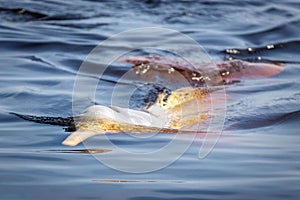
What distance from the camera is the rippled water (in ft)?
10.5

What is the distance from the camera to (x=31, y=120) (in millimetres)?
4371

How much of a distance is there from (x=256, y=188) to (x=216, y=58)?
162 inches

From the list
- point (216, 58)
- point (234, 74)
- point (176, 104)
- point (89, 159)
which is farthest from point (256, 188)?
point (216, 58)

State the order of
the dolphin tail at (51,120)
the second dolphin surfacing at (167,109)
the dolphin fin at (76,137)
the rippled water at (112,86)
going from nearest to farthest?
the rippled water at (112,86)
the dolphin fin at (76,137)
the second dolphin surfacing at (167,109)
the dolphin tail at (51,120)

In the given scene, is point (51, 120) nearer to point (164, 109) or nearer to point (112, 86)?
point (164, 109)

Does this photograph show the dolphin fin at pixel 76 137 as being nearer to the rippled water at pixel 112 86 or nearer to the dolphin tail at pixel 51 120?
the rippled water at pixel 112 86

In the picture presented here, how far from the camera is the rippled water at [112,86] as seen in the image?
3.19 m

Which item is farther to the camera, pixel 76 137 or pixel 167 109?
pixel 167 109

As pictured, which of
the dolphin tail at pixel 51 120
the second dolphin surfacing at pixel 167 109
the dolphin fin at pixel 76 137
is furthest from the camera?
the dolphin tail at pixel 51 120

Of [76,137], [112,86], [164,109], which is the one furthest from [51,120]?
[112,86]

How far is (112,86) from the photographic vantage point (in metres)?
5.81

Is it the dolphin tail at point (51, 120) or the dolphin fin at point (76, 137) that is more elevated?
the dolphin tail at point (51, 120)

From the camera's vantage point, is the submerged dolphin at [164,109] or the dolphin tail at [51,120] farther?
the dolphin tail at [51,120]

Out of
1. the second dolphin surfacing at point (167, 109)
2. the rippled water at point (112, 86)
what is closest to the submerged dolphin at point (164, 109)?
the second dolphin surfacing at point (167, 109)
